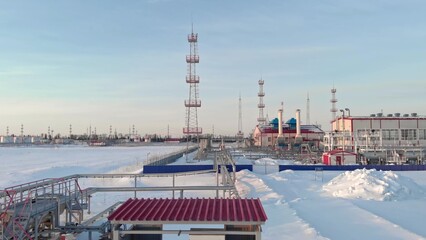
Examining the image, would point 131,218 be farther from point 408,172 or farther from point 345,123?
point 345,123

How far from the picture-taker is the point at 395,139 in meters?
52.1

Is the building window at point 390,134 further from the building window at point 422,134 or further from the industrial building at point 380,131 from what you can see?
the building window at point 422,134

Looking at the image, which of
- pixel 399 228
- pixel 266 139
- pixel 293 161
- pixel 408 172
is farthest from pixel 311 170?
pixel 266 139

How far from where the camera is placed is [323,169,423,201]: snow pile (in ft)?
68.4

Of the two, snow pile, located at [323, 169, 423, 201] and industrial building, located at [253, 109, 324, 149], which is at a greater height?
industrial building, located at [253, 109, 324, 149]

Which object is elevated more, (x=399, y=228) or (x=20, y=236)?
(x=20, y=236)

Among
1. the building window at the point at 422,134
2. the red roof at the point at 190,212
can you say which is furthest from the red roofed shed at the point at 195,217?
the building window at the point at 422,134

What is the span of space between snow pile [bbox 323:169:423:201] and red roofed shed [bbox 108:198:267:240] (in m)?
14.6

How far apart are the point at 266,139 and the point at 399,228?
63.3 m

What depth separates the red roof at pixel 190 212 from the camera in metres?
6.98

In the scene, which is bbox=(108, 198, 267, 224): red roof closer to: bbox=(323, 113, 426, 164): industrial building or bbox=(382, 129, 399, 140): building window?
bbox=(323, 113, 426, 164): industrial building

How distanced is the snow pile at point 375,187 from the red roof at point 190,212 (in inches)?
569

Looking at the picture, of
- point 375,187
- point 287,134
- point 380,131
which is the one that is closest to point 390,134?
point 380,131

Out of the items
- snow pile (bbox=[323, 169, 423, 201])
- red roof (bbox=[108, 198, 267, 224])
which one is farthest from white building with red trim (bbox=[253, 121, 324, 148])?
red roof (bbox=[108, 198, 267, 224])
